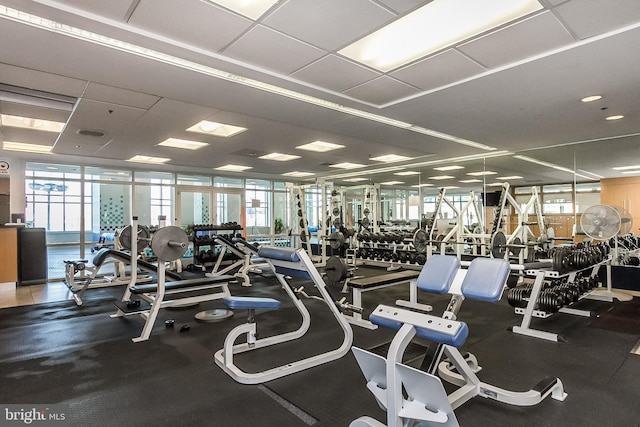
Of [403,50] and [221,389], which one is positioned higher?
[403,50]

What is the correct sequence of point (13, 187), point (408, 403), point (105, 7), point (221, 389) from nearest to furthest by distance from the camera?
point (408, 403) < point (105, 7) < point (221, 389) < point (13, 187)

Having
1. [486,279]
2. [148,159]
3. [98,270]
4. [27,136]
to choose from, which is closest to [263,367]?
[486,279]

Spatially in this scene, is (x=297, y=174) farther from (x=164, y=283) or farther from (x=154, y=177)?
(x=164, y=283)

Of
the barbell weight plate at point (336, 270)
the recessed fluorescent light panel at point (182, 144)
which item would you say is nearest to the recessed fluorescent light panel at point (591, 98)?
the barbell weight plate at point (336, 270)

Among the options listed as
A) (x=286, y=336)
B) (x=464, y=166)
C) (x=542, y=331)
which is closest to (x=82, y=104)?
(x=286, y=336)

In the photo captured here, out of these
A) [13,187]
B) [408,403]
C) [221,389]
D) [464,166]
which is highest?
[464,166]

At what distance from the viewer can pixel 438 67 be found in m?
2.82

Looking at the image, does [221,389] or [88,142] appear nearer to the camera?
[221,389]

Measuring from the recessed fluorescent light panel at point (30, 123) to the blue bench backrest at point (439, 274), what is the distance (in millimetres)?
4814

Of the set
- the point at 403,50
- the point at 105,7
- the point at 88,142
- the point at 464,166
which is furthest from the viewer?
the point at 464,166

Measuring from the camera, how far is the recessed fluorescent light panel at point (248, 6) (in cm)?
198

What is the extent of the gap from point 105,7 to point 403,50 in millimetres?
1981

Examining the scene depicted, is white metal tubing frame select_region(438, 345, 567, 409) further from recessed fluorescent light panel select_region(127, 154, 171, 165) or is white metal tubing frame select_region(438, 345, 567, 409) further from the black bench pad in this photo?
recessed fluorescent light panel select_region(127, 154, 171, 165)

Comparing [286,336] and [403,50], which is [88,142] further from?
[403,50]
